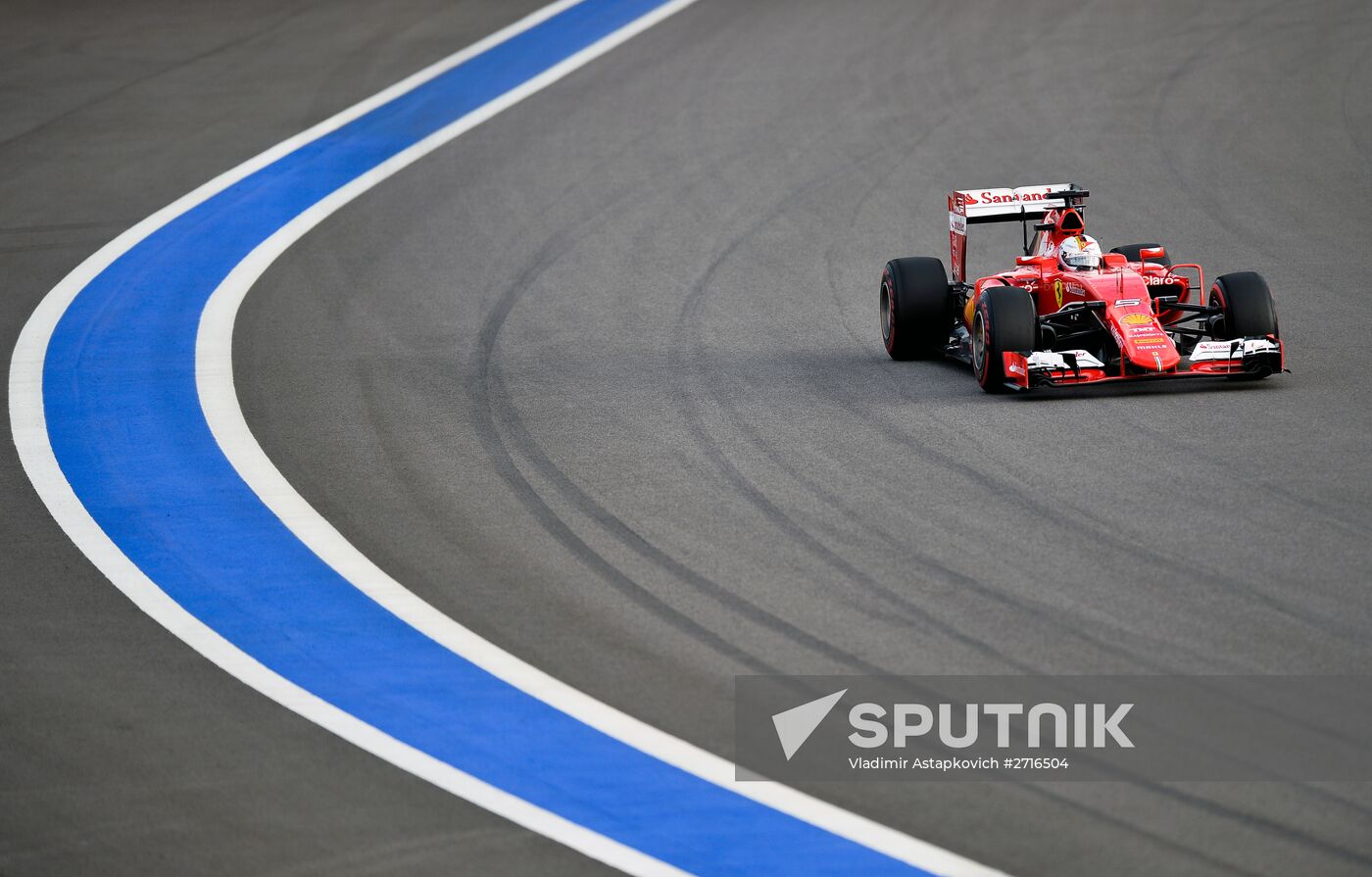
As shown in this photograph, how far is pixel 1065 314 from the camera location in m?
12.2

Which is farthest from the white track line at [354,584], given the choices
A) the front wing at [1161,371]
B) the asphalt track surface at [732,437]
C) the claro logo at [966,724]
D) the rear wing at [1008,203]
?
the rear wing at [1008,203]

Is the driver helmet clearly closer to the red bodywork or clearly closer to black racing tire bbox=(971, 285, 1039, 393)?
the red bodywork

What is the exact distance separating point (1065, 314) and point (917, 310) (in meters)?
1.17

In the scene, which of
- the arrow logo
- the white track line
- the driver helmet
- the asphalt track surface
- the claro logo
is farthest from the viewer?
the driver helmet

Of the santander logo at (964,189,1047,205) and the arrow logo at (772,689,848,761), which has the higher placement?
the santander logo at (964,189,1047,205)

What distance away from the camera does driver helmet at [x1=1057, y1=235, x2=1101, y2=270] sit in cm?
1237

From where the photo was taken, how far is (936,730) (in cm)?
687

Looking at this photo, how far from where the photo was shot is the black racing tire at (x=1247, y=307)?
1176cm

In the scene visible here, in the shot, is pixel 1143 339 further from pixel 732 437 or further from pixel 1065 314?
pixel 732 437

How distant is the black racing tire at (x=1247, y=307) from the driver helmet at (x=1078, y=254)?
35.2 inches

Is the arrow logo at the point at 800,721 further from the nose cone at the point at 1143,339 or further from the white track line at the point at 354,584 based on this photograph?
the nose cone at the point at 1143,339

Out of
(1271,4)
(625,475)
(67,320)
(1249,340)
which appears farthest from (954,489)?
(1271,4)

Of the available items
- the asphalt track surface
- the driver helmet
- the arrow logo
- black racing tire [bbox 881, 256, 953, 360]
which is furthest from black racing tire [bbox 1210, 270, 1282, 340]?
the arrow logo

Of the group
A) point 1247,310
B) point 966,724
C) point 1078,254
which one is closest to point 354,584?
point 966,724
